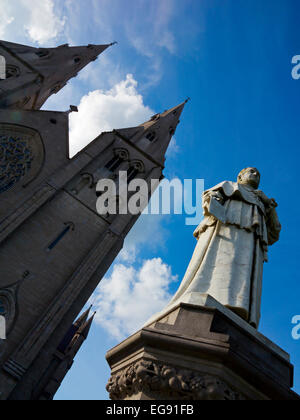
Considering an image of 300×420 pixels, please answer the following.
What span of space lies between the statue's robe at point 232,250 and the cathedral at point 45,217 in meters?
10.6

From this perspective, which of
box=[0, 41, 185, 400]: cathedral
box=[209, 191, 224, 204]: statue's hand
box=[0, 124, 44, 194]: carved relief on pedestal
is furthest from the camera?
box=[0, 124, 44, 194]: carved relief on pedestal

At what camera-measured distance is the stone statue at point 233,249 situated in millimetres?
3613

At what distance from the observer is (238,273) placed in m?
3.85

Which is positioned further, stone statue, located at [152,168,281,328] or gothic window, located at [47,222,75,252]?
gothic window, located at [47,222,75,252]

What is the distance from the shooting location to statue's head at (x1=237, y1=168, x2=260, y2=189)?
18.2 feet

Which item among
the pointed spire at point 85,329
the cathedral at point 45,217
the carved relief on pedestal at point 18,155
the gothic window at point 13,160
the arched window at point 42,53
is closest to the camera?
the cathedral at point 45,217

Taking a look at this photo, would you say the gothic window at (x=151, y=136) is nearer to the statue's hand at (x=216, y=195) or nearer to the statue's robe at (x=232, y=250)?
the statue's robe at (x=232, y=250)

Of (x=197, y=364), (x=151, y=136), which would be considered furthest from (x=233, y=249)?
(x=151, y=136)

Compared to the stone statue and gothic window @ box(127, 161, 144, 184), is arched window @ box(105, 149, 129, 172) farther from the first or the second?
the stone statue

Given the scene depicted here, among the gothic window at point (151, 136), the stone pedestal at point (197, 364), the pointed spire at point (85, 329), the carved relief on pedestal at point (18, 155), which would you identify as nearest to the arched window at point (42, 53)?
the carved relief on pedestal at point (18, 155)

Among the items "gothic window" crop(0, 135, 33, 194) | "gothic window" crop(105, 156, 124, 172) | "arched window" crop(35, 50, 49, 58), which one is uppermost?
"arched window" crop(35, 50, 49, 58)

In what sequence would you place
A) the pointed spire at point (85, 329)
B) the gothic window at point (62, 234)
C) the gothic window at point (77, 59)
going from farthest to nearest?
the pointed spire at point (85, 329) → the gothic window at point (77, 59) → the gothic window at point (62, 234)

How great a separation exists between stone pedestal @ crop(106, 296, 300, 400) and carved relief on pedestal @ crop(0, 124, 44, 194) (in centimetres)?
1475

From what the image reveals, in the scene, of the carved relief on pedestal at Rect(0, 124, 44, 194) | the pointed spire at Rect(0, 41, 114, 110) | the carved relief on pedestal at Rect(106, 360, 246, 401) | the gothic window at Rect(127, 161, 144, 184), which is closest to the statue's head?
the carved relief on pedestal at Rect(106, 360, 246, 401)
